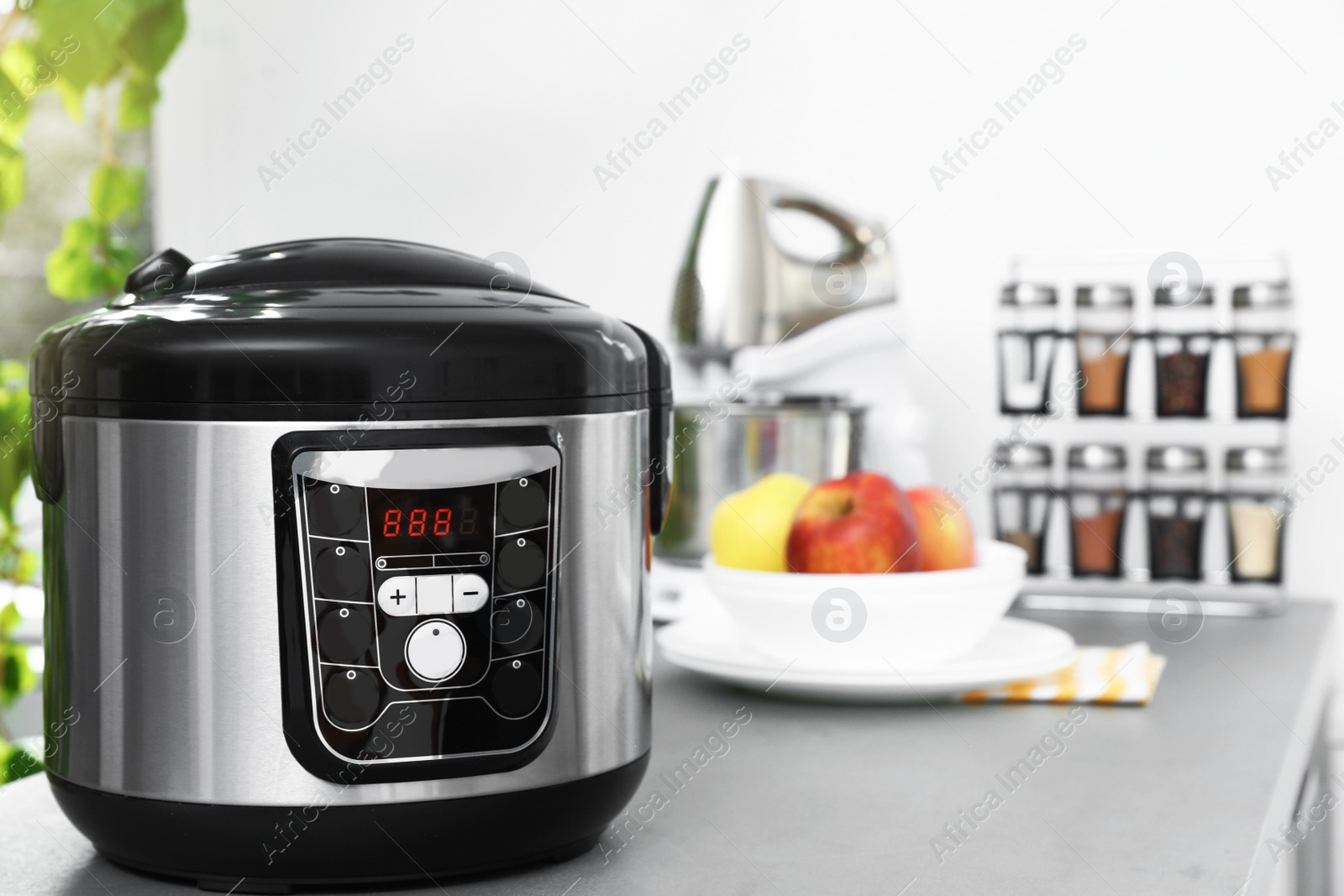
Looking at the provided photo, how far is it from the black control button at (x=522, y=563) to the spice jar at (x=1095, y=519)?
842 millimetres

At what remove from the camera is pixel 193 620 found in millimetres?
502

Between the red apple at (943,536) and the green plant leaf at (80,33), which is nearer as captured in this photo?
the red apple at (943,536)

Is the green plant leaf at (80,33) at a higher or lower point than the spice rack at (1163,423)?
higher

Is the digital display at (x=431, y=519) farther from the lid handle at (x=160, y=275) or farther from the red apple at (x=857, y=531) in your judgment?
the red apple at (x=857, y=531)

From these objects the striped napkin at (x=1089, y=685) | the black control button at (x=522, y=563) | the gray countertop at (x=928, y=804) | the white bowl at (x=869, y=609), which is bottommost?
the gray countertop at (x=928, y=804)

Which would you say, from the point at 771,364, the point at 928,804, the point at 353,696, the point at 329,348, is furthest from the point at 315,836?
the point at 771,364

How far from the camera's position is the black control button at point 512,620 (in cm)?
53

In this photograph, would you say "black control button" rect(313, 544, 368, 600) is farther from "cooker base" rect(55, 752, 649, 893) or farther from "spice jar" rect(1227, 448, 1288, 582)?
"spice jar" rect(1227, 448, 1288, 582)

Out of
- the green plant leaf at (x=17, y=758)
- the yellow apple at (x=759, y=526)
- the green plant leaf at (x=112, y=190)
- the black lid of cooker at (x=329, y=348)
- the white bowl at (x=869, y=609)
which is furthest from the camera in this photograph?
the green plant leaf at (x=112, y=190)

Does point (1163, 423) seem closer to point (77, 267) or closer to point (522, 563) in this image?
point (522, 563)

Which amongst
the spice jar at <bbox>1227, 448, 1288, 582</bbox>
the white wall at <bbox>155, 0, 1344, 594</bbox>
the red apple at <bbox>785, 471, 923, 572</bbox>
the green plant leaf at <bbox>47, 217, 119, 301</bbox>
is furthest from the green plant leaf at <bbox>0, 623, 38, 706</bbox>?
the spice jar at <bbox>1227, 448, 1288, 582</bbox>

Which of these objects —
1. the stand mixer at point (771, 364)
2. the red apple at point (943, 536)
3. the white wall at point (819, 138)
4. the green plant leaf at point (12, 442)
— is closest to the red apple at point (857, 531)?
the red apple at point (943, 536)

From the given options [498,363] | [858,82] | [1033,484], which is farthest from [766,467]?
[498,363]

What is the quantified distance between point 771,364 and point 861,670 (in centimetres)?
51
